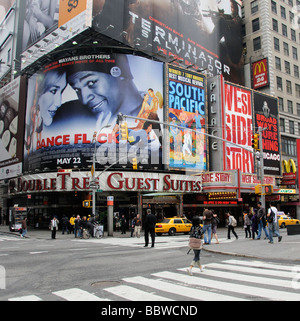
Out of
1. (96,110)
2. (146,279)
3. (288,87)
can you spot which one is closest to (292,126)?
(288,87)

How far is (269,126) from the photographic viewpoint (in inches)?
2100

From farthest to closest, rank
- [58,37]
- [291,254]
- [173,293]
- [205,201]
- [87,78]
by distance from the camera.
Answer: [205,201], [58,37], [87,78], [291,254], [173,293]

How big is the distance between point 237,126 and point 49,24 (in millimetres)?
29358

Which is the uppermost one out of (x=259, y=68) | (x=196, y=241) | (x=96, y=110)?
(x=259, y=68)

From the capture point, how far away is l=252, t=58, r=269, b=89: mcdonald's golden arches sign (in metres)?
57.8

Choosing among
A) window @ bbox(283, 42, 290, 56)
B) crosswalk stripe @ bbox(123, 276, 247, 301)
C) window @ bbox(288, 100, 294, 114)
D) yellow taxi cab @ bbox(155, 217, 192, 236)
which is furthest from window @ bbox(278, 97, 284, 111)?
crosswalk stripe @ bbox(123, 276, 247, 301)

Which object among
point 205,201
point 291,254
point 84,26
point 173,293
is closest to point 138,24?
point 84,26

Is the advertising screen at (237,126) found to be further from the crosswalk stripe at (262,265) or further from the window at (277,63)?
the crosswalk stripe at (262,265)

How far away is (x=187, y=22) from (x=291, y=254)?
46.8 metres

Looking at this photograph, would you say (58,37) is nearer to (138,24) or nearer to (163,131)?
(138,24)

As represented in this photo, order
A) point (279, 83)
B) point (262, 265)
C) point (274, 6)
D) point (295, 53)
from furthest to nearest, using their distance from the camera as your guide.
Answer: point (295, 53) < point (274, 6) < point (279, 83) < point (262, 265)

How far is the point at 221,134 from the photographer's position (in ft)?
152

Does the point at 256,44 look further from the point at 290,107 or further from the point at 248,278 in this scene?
the point at 248,278

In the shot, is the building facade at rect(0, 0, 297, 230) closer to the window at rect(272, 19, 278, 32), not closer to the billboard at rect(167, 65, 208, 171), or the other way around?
the billboard at rect(167, 65, 208, 171)
